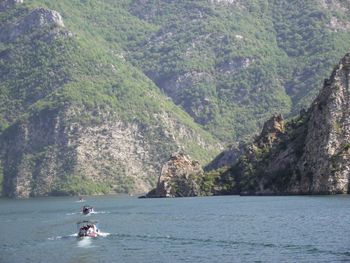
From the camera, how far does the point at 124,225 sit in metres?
168

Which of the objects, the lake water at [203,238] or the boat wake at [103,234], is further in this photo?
the boat wake at [103,234]

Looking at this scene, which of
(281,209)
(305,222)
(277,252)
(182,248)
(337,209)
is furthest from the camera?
(281,209)

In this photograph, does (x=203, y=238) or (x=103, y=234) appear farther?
(x=103, y=234)

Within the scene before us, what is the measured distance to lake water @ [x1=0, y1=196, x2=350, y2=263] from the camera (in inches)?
4390

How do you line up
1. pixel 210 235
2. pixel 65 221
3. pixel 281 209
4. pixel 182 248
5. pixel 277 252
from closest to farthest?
pixel 277 252, pixel 182 248, pixel 210 235, pixel 281 209, pixel 65 221

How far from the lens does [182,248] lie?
398 feet

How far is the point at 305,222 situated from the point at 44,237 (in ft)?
149

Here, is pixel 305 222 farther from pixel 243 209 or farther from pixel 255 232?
pixel 243 209

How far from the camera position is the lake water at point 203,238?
111500mm

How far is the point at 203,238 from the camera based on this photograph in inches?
5182

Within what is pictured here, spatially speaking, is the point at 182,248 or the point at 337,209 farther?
the point at 337,209

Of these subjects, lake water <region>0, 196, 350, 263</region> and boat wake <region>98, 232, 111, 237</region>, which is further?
boat wake <region>98, 232, 111, 237</region>

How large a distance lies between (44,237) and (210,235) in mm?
31610

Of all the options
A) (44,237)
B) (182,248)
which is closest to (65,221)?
(44,237)
